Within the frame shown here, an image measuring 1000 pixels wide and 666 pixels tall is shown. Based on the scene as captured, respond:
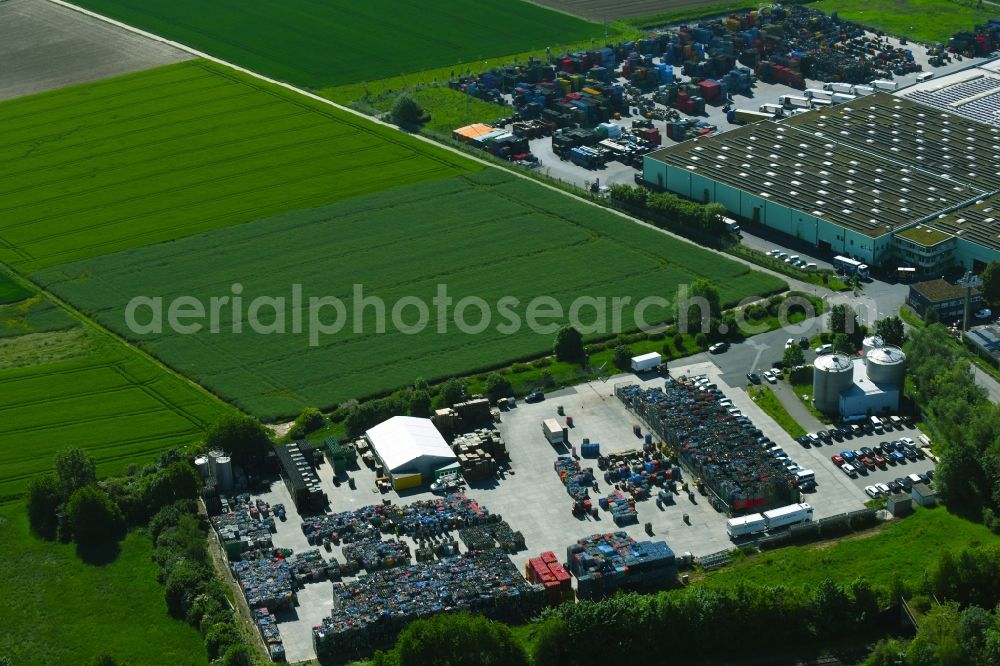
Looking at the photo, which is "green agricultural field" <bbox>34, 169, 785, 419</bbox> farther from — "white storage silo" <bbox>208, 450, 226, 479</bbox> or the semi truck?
"white storage silo" <bbox>208, 450, 226, 479</bbox>

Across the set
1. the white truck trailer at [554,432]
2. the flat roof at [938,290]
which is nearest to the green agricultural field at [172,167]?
the white truck trailer at [554,432]

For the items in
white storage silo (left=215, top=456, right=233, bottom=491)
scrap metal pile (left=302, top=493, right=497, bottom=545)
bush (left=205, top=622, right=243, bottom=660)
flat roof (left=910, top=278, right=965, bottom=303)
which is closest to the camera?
bush (left=205, top=622, right=243, bottom=660)

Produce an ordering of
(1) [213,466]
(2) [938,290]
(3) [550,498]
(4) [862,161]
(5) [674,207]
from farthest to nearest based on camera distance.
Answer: (4) [862,161] < (5) [674,207] < (2) [938,290] < (1) [213,466] < (3) [550,498]

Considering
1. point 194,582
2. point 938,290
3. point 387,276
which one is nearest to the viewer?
point 194,582

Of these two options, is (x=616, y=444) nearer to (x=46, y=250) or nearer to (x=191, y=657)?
(x=191, y=657)

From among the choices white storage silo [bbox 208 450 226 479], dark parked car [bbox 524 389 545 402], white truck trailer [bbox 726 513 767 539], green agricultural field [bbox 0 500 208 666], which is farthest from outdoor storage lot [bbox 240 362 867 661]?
green agricultural field [bbox 0 500 208 666]

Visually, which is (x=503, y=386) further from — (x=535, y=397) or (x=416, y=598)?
(x=416, y=598)

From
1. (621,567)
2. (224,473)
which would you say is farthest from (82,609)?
(621,567)
